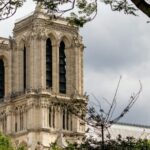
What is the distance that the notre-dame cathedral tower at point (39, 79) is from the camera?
101m

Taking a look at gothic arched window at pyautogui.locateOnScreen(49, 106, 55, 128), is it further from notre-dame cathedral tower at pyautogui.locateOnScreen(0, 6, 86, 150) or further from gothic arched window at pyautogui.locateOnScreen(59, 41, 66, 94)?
gothic arched window at pyautogui.locateOnScreen(59, 41, 66, 94)

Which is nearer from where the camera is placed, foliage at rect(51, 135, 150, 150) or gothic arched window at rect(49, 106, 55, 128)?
foliage at rect(51, 135, 150, 150)

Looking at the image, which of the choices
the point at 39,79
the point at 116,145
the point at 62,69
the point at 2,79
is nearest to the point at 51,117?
the point at 39,79

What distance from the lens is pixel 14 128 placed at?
10606 cm

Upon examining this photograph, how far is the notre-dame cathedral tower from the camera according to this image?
333 ft

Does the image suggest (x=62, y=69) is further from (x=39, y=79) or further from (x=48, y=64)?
(x=39, y=79)

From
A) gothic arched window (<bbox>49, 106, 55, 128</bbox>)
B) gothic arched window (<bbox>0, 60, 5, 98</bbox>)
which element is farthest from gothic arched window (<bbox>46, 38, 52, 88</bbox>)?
gothic arched window (<bbox>0, 60, 5, 98</bbox>)

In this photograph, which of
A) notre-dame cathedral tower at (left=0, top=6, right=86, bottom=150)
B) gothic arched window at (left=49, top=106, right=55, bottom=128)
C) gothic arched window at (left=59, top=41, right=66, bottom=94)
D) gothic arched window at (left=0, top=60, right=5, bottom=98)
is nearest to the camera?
notre-dame cathedral tower at (left=0, top=6, right=86, bottom=150)

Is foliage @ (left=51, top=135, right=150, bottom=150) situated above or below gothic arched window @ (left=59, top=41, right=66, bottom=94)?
below

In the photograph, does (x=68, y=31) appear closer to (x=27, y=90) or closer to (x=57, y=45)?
(x=57, y=45)

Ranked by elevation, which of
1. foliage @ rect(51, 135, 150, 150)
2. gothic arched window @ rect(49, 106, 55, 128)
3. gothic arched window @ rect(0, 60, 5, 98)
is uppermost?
gothic arched window @ rect(0, 60, 5, 98)

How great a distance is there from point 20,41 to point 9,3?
8982 centimetres

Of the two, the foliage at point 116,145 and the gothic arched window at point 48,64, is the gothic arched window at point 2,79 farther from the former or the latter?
the foliage at point 116,145

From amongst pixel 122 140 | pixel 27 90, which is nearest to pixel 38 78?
pixel 27 90
